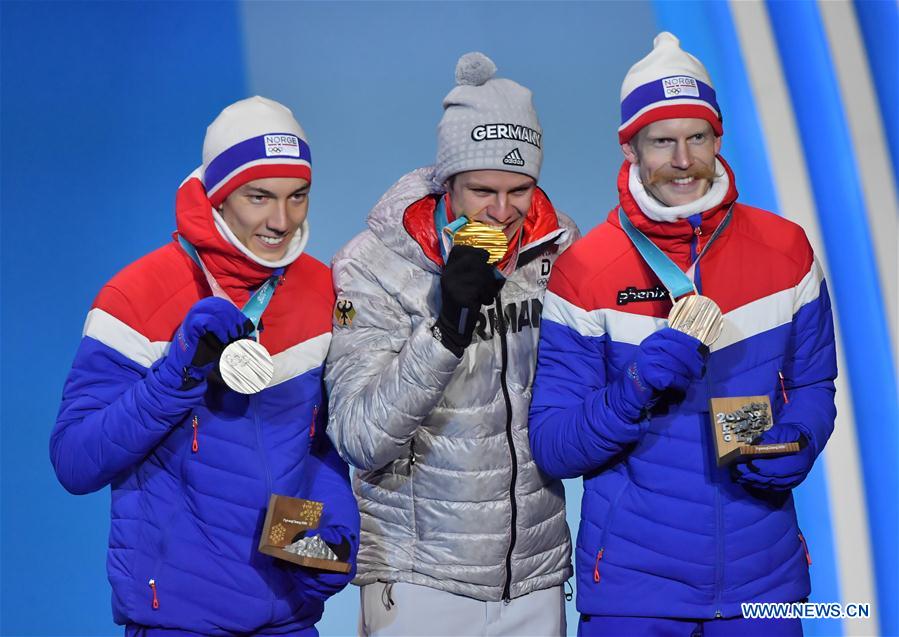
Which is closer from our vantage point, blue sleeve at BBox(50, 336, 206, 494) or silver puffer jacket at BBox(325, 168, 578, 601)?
blue sleeve at BBox(50, 336, 206, 494)

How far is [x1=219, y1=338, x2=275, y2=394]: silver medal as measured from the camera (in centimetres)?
262

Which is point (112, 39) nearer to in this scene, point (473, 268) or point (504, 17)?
point (504, 17)

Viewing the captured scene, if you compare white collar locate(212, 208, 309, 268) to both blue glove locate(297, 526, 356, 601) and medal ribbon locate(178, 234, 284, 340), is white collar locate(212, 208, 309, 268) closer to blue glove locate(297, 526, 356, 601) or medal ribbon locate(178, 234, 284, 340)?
medal ribbon locate(178, 234, 284, 340)

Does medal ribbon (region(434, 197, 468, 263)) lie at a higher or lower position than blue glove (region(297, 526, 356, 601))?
higher

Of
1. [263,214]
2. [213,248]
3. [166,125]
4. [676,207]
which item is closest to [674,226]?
[676,207]

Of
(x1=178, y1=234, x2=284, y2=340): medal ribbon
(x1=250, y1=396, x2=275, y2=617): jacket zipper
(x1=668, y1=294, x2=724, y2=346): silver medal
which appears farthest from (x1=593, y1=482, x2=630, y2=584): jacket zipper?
(x1=178, y1=234, x2=284, y2=340): medal ribbon

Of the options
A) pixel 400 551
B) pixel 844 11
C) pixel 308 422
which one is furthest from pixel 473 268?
pixel 844 11

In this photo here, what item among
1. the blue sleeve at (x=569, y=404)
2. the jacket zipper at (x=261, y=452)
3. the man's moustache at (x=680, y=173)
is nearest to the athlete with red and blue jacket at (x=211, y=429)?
the jacket zipper at (x=261, y=452)

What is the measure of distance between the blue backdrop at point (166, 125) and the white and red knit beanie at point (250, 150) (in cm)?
216

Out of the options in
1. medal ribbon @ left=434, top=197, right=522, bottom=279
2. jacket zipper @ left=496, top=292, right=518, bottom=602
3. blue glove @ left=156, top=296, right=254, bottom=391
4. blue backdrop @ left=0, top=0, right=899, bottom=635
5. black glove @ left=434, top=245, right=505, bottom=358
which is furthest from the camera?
blue backdrop @ left=0, top=0, right=899, bottom=635

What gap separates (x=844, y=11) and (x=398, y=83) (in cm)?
175

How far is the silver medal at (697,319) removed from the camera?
2705 mm

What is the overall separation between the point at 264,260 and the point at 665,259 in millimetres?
874

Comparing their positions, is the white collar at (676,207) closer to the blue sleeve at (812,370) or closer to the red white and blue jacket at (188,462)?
the blue sleeve at (812,370)
